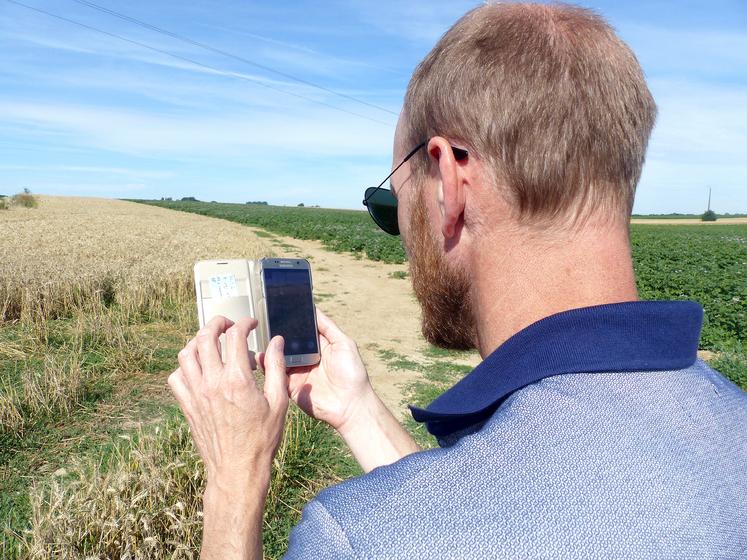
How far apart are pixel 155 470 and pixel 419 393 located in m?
3.74

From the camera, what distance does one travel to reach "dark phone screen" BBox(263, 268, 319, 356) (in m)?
1.97

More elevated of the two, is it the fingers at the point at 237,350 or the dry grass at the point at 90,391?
the fingers at the point at 237,350

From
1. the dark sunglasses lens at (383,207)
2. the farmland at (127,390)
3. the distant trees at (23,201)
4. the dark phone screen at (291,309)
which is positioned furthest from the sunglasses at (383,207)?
the distant trees at (23,201)

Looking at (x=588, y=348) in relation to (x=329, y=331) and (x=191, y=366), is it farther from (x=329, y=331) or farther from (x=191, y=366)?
(x=329, y=331)

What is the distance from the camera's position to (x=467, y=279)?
129cm

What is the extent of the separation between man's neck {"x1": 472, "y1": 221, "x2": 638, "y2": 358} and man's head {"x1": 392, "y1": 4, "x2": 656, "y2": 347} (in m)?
0.04

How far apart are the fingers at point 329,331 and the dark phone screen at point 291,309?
0.03 m

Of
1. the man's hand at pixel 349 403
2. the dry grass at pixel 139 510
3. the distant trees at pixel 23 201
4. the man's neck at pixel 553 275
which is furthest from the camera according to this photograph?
the distant trees at pixel 23 201

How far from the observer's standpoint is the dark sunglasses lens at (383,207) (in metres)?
2.00

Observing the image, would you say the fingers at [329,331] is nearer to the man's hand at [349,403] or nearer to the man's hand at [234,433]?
the man's hand at [349,403]

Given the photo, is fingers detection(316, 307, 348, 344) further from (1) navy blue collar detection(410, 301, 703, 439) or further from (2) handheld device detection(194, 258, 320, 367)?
(1) navy blue collar detection(410, 301, 703, 439)

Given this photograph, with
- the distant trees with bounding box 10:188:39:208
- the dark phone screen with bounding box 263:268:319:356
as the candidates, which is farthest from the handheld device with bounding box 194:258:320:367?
the distant trees with bounding box 10:188:39:208

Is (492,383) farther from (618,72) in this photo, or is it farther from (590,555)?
(618,72)

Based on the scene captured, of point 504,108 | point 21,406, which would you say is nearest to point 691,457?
point 504,108
